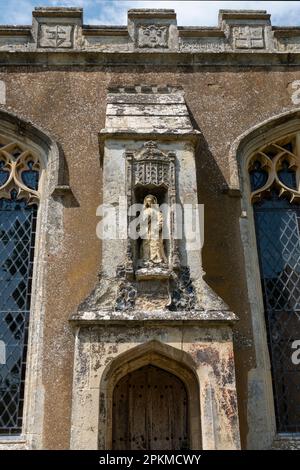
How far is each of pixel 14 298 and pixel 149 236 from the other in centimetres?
232

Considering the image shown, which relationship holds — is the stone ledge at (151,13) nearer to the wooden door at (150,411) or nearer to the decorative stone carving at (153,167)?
the decorative stone carving at (153,167)

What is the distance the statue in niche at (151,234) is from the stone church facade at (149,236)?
3 cm

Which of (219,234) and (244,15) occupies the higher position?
(244,15)

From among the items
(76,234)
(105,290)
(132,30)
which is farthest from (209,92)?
(105,290)

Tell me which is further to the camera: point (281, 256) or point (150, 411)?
point (281, 256)

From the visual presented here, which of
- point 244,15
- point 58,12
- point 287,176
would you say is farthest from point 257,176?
point 58,12

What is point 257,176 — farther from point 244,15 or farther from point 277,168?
point 244,15

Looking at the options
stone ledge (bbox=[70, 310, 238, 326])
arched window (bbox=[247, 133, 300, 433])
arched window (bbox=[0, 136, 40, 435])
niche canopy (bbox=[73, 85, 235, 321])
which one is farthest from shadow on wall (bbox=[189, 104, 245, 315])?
arched window (bbox=[0, 136, 40, 435])

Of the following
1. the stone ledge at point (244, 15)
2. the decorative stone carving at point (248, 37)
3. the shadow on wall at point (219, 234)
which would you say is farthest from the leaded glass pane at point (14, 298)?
the stone ledge at point (244, 15)

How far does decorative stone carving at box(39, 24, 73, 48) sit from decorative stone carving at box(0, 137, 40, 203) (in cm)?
196

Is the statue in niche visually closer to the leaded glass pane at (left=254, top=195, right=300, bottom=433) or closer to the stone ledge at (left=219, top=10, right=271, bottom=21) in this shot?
the leaded glass pane at (left=254, top=195, right=300, bottom=433)

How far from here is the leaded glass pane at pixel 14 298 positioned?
7.60m

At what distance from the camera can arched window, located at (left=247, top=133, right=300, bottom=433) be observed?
7812mm

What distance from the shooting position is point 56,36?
10055 millimetres
